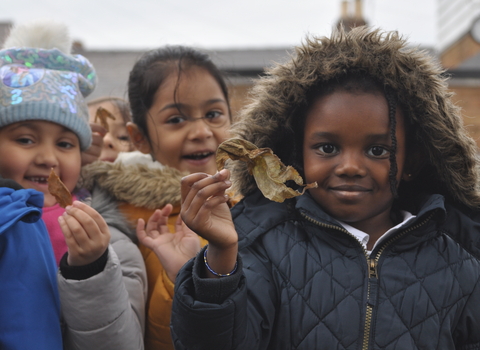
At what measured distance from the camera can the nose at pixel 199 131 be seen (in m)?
2.40

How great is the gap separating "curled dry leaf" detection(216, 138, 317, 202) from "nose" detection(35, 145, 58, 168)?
82cm

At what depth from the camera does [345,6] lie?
17.1 meters

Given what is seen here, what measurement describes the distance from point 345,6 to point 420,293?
1683 cm

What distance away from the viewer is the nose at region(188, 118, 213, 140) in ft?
7.89

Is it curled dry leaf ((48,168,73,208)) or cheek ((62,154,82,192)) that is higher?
curled dry leaf ((48,168,73,208))

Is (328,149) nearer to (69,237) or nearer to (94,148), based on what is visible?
(69,237)

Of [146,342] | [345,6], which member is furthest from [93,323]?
[345,6]

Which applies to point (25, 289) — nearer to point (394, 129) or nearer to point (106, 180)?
point (106, 180)

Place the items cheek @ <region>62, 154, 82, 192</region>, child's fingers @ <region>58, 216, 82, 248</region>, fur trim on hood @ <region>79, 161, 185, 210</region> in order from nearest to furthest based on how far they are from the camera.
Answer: child's fingers @ <region>58, 216, 82, 248</region> → cheek @ <region>62, 154, 82, 192</region> → fur trim on hood @ <region>79, 161, 185, 210</region>

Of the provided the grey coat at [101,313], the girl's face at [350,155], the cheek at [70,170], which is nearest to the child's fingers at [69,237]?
the grey coat at [101,313]

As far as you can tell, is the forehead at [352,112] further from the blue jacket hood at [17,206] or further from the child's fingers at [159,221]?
the blue jacket hood at [17,206]

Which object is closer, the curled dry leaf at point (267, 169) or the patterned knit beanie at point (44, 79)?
the curled dry leaf at point (267, 169)

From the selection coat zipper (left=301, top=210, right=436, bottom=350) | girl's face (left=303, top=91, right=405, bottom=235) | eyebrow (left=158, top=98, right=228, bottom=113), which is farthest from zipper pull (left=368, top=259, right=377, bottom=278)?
eyebrow (left=158, top=98, right=228, bottom=113)

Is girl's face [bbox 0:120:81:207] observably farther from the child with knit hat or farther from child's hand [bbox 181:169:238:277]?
child's hand [bbox 181:169:238:277]
